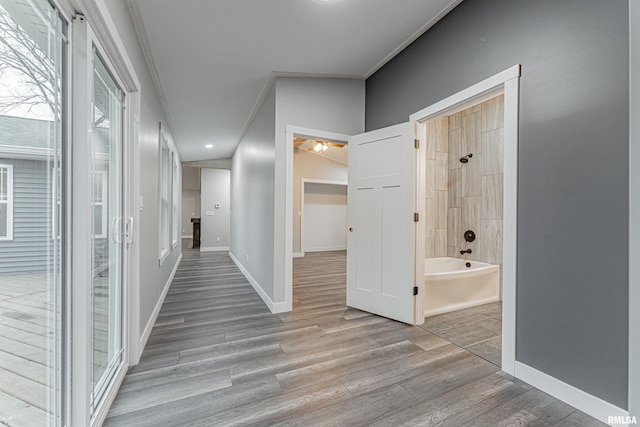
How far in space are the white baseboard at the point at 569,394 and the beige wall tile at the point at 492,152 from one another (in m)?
2.66

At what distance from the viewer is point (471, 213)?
398 cm

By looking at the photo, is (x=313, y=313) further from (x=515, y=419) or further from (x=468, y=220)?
(x=468, y=220)

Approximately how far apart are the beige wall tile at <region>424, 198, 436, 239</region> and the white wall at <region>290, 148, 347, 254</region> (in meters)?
3.72

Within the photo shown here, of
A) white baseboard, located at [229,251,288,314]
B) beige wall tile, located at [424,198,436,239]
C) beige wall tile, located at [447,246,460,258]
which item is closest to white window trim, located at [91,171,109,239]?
white baseboard, located at [229,251,288,314]

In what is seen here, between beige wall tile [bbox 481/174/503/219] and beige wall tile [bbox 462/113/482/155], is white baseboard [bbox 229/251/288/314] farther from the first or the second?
beige wall tile [bbox 462/113/482/155]

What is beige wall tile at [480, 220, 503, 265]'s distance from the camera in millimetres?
3604

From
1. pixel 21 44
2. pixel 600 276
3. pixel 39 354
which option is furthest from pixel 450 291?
pixel 21 44

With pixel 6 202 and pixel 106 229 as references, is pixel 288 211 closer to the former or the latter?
pixel 106 229

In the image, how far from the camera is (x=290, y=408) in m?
1.51

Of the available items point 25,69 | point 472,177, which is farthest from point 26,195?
point 472,177

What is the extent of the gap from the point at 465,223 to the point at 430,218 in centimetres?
49

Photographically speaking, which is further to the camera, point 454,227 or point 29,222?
point 454,227

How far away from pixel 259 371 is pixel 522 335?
5.70 ft

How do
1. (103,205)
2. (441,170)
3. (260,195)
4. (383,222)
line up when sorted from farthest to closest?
(441,170) < (260,195) < (383,222) < (103,205)
